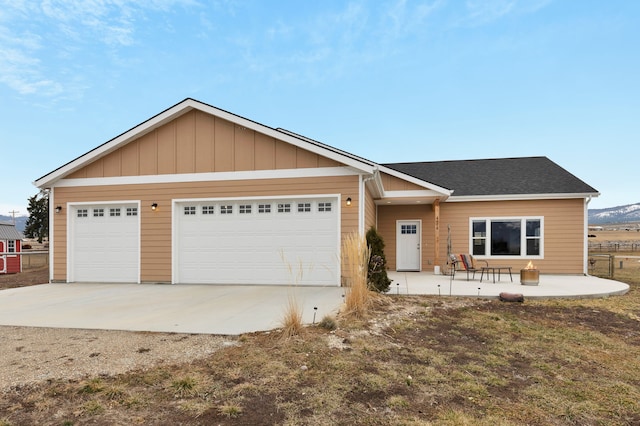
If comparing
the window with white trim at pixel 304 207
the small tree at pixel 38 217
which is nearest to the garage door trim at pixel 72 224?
the window with white trim at pixel 304 207

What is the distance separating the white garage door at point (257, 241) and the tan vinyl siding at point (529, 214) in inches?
193

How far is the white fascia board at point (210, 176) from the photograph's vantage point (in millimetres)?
8523

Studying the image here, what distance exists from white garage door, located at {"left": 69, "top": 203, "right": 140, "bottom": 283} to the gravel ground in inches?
187

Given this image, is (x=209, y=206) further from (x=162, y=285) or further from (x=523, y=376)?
(x=523, y=376)

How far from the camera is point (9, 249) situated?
61.0 ft

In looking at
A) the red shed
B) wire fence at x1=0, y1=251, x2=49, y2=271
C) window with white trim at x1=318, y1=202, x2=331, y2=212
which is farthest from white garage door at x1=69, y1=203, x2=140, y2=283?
the red shed

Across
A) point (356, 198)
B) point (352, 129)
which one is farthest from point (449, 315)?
point (352, 129)

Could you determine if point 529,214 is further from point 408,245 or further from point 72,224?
point 72,224

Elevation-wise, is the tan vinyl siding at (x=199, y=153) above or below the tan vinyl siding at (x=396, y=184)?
above

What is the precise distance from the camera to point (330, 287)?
8.24 meters

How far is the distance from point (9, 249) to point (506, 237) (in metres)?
24.1

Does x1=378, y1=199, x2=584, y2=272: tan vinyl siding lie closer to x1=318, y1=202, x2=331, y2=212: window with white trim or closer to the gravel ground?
x1=318, y1=202, x2=331, y2=212: window with white trim

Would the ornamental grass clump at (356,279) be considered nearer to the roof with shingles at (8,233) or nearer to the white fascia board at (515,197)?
the white fascia board at (515,197)

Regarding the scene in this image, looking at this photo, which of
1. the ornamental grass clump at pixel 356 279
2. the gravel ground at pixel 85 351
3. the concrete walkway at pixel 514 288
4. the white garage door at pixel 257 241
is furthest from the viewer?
the white garage door at pixel 257 241
